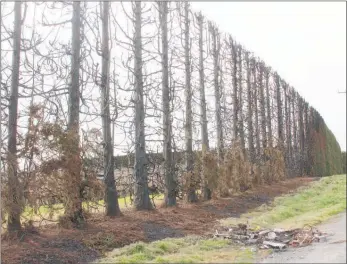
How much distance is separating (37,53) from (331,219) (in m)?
9.15

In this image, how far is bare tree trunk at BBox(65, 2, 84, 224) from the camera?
918 cm

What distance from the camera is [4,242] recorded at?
8.12 metres

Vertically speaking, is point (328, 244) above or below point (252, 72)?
below

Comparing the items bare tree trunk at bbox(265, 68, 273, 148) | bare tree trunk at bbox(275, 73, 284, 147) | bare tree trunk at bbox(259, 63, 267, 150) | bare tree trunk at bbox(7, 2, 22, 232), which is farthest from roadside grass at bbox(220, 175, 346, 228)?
bare tree trunk at bbox(265, 68, 273, 148)

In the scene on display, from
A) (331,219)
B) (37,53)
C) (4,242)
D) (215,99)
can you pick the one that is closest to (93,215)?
(4,242)

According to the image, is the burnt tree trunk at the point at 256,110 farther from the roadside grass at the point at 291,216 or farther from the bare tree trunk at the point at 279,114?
the roadside grass at the point at 291,216

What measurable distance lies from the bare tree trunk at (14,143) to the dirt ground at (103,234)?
46cm

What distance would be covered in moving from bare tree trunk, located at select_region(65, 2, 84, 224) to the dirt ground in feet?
1.46

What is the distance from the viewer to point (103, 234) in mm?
8938

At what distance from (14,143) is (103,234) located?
95.3 inches

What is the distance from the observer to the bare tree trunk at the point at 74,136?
9180 mm

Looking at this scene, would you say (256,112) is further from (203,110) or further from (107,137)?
(107,137)

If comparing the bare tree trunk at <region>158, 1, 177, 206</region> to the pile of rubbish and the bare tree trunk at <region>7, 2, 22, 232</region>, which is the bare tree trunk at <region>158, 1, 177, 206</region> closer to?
the bare tree trunk at <region>7, 2, 22, 232</region>

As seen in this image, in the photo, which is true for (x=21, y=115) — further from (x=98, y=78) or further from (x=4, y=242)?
(x=98, y=78)
